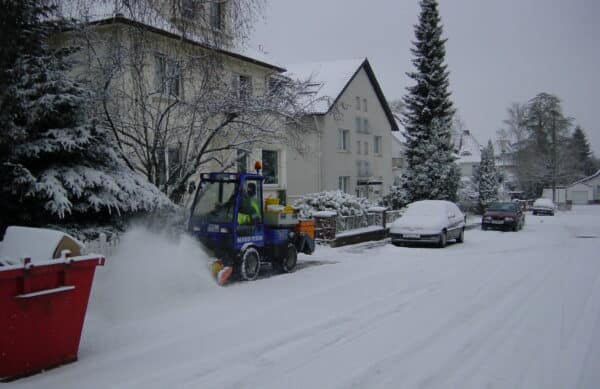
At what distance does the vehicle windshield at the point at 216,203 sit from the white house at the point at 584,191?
80896 millimetres

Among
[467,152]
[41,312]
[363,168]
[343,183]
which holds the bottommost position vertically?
[41,312]

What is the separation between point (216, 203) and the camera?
11.6 meters

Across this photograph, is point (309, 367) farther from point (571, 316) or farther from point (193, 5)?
point (193, 5)

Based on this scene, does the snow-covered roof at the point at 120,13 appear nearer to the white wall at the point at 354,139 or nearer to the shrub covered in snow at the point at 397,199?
the white wall at the point at 354,139

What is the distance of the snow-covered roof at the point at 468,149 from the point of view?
86.4m

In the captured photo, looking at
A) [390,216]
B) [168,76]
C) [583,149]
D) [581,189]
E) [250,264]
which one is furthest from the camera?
[583,149]

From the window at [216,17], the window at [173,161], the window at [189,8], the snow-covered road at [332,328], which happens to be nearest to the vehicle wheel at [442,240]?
the snow-covered road at [332,328]

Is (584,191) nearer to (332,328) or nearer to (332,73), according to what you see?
(332,73)

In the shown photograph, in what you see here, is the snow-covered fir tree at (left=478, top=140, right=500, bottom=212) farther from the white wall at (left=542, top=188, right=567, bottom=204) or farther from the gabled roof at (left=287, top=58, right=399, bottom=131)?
the white wall at (left=542, top=188, right=567, bottom=204)

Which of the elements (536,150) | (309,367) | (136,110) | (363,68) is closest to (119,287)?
(309,367)

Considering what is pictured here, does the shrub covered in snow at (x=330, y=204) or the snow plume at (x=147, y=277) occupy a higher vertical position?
the shrub covered in snow at (x=330, y=204)

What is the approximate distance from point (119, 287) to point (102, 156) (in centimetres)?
308

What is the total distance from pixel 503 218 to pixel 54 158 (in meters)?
22.9

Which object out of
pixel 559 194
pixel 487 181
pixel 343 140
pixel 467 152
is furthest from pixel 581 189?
pixel 343 140
